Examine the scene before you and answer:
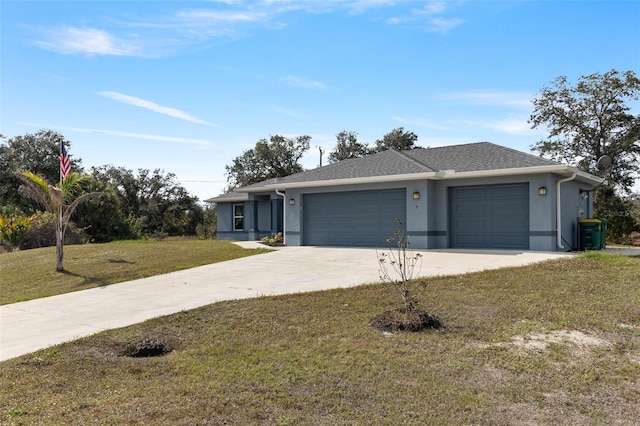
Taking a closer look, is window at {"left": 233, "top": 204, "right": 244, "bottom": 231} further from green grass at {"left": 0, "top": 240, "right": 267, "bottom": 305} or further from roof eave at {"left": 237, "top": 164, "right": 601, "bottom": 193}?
green grass at {"left": 0, "top": 240, "right": 267, "bottom": 305}

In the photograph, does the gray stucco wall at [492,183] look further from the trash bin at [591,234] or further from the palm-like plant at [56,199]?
the palm-like plant at [56,199]

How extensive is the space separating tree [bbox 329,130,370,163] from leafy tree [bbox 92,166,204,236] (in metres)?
12.9

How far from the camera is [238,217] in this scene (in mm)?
24062

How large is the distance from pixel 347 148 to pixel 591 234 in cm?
2500

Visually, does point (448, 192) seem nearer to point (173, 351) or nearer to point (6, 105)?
point (173, 351)

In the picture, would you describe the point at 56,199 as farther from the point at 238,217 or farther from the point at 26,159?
the point at 26,159

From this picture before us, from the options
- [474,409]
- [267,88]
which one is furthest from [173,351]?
[267,88]

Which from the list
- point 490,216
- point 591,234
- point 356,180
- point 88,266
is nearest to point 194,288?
point 88,266

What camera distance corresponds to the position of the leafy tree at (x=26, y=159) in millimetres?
27750

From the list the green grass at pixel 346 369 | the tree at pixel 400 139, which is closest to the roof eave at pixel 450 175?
the green grass at pixel 346 369

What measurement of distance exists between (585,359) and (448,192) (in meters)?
11.1

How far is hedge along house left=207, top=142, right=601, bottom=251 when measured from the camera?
13.6 metres

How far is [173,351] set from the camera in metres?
A: 5.13

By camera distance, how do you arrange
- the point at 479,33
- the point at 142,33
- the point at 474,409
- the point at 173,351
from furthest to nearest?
the point at 479,33
the point at 142,33
the point at 173,351
the point at 474,409
